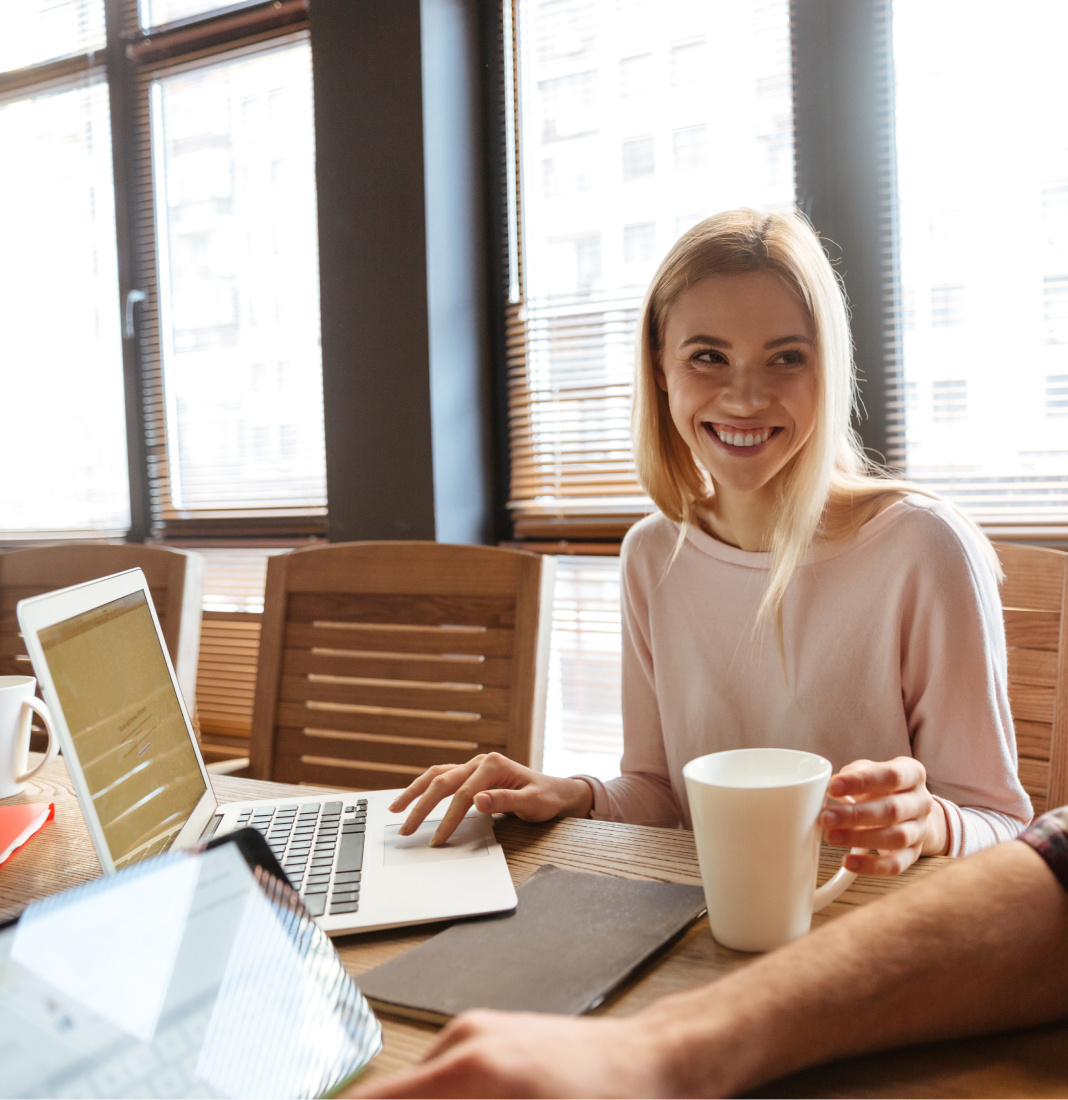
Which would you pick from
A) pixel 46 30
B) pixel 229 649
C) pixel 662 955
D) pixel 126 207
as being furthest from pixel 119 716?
pixel 46 30

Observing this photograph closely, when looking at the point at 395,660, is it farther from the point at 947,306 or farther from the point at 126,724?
the point at 947,306

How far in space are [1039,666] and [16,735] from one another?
47.4 inches

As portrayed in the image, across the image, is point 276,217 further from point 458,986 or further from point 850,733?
point 458,986

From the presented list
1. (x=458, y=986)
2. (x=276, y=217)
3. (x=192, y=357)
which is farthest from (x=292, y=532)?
(x=458, y=986)

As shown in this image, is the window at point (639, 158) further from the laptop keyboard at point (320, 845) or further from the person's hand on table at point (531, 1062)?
the person's hand on table at point (531, 1062)

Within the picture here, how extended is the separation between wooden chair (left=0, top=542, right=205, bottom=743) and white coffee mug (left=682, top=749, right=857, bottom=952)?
3.32 feet

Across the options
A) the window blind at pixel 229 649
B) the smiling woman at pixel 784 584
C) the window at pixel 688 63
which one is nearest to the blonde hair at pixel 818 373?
the smiling woman at pixel 784 584

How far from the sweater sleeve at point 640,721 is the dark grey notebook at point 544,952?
17.6 inches

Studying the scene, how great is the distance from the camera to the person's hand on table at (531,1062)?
41cm

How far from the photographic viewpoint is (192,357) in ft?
9.41

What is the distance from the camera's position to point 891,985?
1.71 feet

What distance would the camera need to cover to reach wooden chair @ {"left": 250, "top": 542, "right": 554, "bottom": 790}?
1314mm

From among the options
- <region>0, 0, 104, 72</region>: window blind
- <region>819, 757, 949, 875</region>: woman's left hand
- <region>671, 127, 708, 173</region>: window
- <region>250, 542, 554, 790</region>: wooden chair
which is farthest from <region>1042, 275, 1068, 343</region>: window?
<region>0, 0, 104, 72</region>: window blind

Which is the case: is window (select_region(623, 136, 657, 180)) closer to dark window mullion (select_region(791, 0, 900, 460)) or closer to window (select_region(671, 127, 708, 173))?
window (select_region(671, 127, 708, 173))
